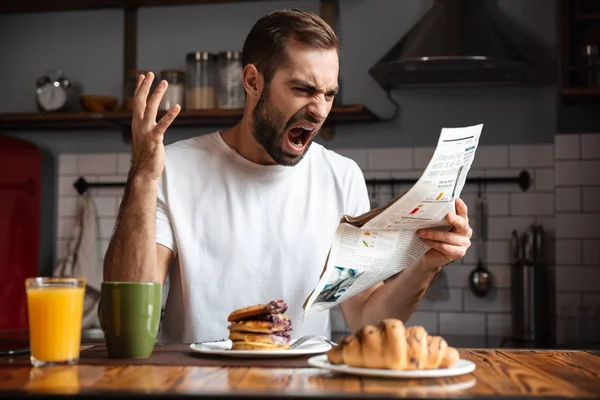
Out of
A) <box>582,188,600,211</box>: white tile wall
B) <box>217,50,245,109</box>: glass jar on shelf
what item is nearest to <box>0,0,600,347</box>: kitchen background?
<box>582,188,600,211</box>: white tile wall

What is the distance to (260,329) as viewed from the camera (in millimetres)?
1538

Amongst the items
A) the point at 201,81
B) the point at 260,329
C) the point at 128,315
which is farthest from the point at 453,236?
the point at 201,81

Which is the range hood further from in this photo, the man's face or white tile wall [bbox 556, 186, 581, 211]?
the man's face

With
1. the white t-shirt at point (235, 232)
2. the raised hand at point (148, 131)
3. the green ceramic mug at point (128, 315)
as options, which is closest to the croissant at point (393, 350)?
the green ceramic mug at point (128, 315)

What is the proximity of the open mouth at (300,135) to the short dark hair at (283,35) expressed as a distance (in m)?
0.14

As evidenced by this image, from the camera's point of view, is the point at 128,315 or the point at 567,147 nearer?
the point at 128,315

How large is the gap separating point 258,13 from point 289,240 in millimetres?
1865

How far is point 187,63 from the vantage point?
3.67m

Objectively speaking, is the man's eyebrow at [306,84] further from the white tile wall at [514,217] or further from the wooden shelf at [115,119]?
the white tile wall at [514,217]

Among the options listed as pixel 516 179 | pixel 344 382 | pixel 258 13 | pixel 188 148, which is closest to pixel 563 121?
pixel 516 179

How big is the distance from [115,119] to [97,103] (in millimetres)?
111

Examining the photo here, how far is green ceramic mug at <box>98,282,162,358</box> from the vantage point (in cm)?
145

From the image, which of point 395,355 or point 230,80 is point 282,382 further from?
point 230,80

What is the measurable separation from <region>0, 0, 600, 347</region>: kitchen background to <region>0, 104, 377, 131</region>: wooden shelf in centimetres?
7
